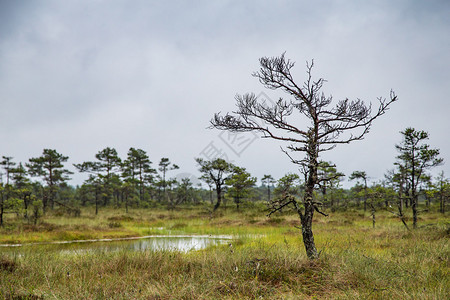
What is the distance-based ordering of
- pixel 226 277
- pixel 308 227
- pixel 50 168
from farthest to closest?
1. pixel 50 168
2. pixel 308 227
3. pixel 226 277

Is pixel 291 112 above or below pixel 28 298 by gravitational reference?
above

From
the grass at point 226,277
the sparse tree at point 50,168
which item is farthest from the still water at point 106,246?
the sparse tree at point 50,168

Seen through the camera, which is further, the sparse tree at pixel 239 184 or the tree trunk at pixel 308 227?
the sparse tree at pixel 239 184

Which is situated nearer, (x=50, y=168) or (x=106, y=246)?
(x=106, y=246)

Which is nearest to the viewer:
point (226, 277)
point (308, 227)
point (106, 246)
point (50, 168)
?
point (226, 277)

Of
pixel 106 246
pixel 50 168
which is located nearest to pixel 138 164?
pixel 50 168

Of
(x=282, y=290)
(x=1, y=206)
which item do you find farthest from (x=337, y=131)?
(x=1, y=206)

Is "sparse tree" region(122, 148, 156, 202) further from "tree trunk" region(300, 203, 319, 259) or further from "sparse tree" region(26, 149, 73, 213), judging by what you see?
"tree trunk" region(300, 203, 319, 259)

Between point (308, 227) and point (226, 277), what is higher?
point (308, 227)

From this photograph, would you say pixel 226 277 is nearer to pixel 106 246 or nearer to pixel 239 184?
pixel 106 246

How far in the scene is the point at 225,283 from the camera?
4.46 m

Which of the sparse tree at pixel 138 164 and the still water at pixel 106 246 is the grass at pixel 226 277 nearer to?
the still water at pixel 106 246

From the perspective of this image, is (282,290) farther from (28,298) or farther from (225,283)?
(28,298)

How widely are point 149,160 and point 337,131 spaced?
4655 centimetres
